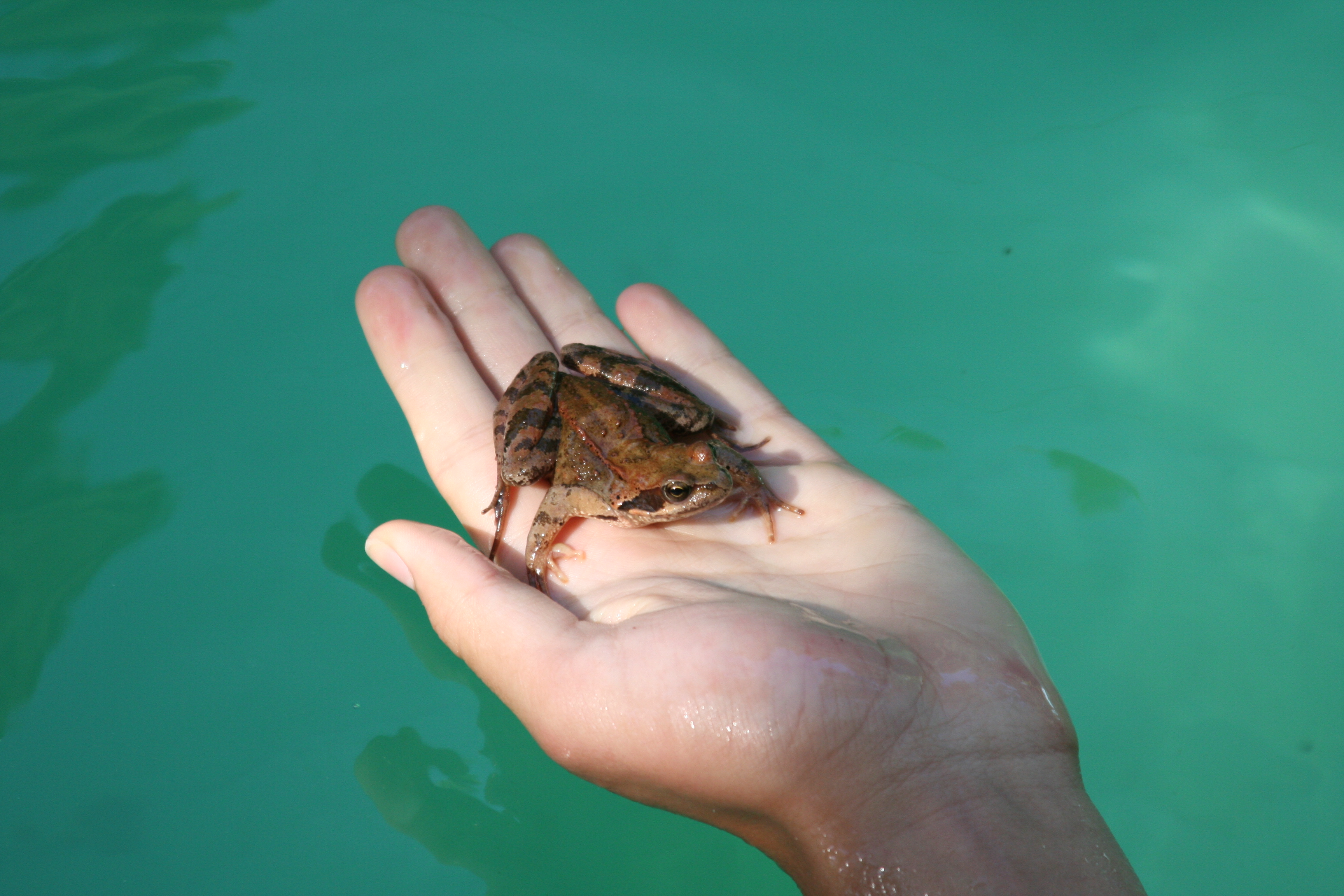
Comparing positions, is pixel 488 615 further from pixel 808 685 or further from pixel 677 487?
pixel 808 685

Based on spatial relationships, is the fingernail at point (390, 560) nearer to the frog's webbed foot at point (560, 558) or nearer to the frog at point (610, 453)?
the frog at point (610, 453)

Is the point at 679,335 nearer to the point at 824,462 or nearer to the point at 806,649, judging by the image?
the point at 824,462

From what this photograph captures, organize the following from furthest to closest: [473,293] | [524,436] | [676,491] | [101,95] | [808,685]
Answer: [101,95] < [473,293] < [524,436] < [676,491] < [808,685]

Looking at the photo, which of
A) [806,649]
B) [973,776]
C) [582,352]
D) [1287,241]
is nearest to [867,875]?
[973,776]

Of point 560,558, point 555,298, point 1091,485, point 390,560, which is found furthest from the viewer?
point 1091,485

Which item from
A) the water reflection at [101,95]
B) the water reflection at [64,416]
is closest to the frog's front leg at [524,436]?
the water reflection at [64,416]

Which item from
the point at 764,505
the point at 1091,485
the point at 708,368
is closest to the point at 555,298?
the point at 708,368

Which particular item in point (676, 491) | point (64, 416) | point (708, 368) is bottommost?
point (64, 416)
